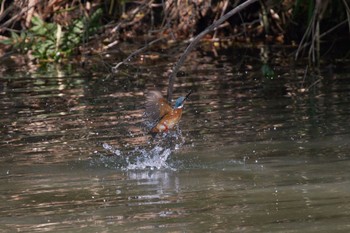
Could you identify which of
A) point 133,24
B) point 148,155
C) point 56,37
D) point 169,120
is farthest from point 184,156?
point 133,24

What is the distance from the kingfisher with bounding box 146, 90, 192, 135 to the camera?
6.38 meters

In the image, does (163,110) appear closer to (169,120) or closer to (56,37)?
(169,120)

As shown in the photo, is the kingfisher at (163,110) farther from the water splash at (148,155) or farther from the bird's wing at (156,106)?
the water splash at (148,155)

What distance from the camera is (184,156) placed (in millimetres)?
6691

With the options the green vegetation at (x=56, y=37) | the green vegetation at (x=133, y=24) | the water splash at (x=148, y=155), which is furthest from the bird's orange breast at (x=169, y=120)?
the green vegetation at (x=56, y=37)

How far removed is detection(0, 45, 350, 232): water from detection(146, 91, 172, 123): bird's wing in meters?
0.31

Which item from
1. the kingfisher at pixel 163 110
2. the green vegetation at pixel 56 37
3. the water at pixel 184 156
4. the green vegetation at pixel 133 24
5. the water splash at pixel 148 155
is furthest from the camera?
the green vegetation at pixel 56 37

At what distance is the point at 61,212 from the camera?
5.13 metres

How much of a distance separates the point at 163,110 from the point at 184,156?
17.8 inches

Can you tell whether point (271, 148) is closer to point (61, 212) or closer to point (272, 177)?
point (272, 177)

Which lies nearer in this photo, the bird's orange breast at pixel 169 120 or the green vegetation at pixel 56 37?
the bird's orange breast at pixel 169 120

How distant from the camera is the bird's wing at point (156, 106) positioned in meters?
6.38

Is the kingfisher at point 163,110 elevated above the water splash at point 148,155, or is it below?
→ above

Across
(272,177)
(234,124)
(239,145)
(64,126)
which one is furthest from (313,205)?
(64,126)
